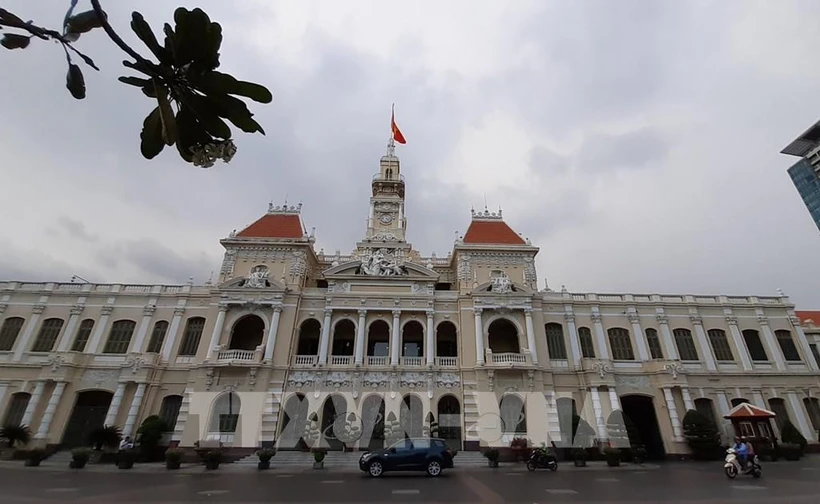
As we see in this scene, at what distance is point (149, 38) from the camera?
1779 mm

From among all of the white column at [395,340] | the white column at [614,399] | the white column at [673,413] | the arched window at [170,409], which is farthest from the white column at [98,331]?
the white column at [673,413]

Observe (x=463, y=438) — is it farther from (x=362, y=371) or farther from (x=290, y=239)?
(x=290, y=239)

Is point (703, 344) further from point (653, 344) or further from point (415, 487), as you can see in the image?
point (415, 487)

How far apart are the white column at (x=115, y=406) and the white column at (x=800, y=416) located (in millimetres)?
39984

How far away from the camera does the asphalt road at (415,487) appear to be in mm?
10516

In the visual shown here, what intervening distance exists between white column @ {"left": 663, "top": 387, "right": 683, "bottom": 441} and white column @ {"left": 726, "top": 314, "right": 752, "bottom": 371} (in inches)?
243

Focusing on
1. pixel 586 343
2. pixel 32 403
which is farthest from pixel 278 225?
pixel 586 343

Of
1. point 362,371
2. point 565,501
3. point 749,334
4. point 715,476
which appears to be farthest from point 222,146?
point 749,334

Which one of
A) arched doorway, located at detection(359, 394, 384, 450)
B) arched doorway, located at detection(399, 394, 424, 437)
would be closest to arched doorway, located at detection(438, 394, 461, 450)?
arched doorway, located at detection(399, 394, 424, 437)

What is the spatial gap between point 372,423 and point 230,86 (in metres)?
23.2

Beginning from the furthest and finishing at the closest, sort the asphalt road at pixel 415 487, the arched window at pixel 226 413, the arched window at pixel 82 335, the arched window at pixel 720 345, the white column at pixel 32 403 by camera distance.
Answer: the arched window at pixel 720 345
the arched window at pixel 82 335
the white column at pixel 32 403
the arched window at pixel 226 413
the asphalt road at pixel 415 487

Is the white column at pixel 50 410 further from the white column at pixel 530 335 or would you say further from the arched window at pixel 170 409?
the white column at pixel 530 335

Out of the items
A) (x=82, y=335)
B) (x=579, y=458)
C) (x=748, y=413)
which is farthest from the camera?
(x=82, y=335)

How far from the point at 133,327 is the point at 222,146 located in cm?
2940
